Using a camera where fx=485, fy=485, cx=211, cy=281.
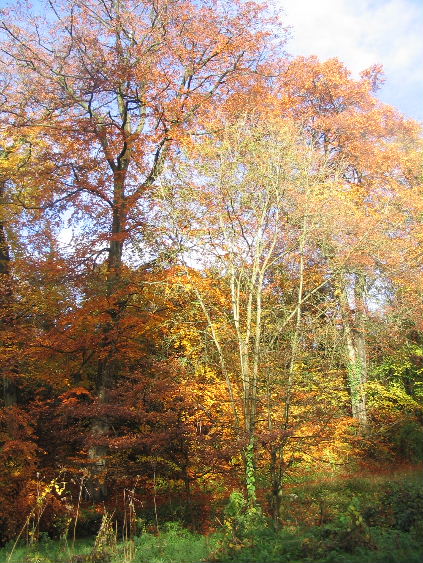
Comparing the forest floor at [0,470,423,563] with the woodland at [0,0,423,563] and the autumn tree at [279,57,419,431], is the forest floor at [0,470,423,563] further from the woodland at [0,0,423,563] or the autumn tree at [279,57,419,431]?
the autumn tree at [279,57,419,431]

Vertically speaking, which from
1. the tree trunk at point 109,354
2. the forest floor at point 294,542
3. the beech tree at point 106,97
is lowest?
the forest floor at point 294,542

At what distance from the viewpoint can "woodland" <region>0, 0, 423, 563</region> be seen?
834 centimetres

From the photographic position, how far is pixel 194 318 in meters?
10.5

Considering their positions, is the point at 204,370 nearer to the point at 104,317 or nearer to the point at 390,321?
the point at 104,317

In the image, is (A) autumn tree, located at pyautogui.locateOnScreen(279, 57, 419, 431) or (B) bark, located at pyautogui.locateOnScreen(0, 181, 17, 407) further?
(B) bark, located at pyautogui.locateOnScreen(0, 181, 17, 407)

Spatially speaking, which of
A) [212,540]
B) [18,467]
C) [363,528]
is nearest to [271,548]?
[363,528]

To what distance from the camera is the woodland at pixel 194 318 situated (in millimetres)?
8344

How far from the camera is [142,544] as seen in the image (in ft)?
24.6

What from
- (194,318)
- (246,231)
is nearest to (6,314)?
(194,318)

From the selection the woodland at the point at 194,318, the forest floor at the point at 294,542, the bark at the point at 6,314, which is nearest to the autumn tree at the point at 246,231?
the woodland at the point at 194,318

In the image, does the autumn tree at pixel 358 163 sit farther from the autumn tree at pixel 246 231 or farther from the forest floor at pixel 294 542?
the forest floor at pixel 294 542

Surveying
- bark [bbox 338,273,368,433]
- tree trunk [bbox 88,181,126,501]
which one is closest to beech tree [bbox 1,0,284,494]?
tree trunk [bbox 88,181,126,501]

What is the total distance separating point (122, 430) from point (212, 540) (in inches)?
158

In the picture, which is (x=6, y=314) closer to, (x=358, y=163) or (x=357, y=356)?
(x=357, y=356)
